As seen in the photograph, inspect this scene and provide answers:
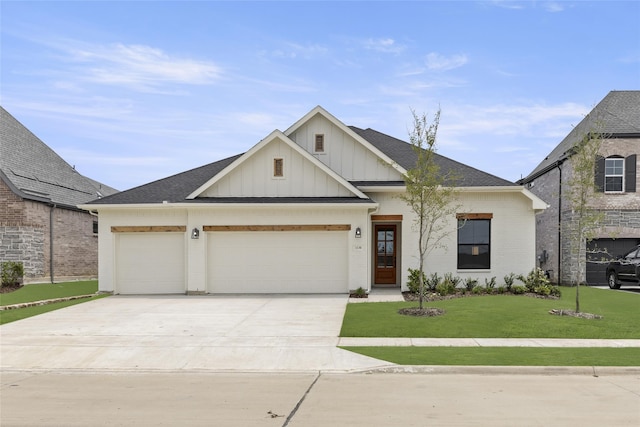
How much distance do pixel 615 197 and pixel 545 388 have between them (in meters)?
17.5

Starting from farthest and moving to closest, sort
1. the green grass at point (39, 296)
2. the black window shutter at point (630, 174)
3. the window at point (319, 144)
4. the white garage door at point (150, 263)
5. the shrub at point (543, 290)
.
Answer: the black window shutter at point (630, 174) < the window at point (319, 144) < the white garage door at point (150, 263) < the shrub at point (543, 290) < the green grass at point (39, 296)

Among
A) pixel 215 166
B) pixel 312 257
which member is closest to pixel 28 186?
pixel 215 166

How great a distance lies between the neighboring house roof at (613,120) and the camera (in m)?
21.2

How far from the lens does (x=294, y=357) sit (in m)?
8.94

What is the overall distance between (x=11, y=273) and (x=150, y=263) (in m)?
A: 6.36

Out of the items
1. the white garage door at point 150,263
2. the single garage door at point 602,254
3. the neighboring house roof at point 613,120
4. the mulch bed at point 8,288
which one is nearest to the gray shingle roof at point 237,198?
the white garage door at point 150,263

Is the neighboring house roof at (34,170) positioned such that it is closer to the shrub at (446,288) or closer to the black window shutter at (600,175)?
the shrub at (446,288)

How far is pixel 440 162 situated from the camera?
19.9 metres

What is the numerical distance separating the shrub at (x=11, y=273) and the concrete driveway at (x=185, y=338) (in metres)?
6.52

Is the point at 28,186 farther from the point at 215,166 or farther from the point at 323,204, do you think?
the point at 323,204


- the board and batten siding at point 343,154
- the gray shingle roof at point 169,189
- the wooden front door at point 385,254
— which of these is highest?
the board and batten siding at point 343,154

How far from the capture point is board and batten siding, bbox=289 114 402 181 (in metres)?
A: 19.0

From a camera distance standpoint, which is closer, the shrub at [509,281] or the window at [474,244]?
the shrub at [509,281]

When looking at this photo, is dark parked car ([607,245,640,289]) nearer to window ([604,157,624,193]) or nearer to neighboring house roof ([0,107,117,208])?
window ([604,157,624,193])
